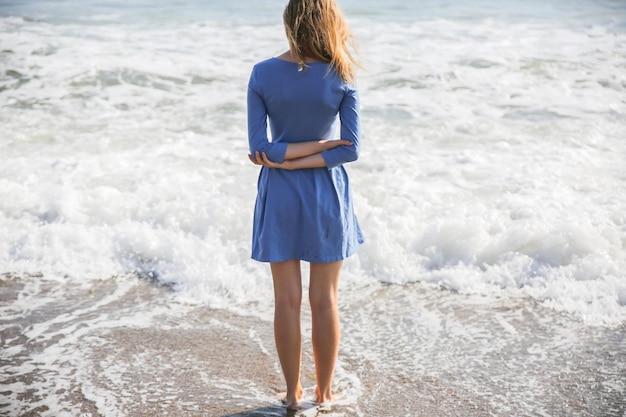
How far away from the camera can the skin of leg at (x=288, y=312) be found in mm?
3010

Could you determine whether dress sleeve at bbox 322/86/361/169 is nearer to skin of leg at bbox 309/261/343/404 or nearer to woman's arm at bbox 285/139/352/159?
woman's arm at bbox 285/139/352/159

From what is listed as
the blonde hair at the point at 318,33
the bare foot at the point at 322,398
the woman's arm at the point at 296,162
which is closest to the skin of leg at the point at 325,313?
the bare foot at the point at 322,398

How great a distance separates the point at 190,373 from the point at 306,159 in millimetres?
1443

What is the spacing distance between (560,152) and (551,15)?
8.42 metres

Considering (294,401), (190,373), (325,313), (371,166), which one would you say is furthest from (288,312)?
(371,166)

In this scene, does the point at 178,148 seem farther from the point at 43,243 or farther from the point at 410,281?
the point at 410,281

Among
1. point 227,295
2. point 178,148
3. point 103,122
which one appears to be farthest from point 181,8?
point 227,295

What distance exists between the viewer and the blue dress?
9.02 feet

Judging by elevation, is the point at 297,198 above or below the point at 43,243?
above

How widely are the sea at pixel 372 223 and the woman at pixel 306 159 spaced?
0.23m

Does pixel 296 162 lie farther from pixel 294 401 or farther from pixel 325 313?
pixel 294 401

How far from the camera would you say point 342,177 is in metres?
3.00

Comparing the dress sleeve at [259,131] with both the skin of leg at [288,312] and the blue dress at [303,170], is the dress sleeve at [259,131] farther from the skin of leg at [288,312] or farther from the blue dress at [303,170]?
the skin of leg at [288,312]

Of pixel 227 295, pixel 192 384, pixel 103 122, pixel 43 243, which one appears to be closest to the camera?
pixel 192 384
